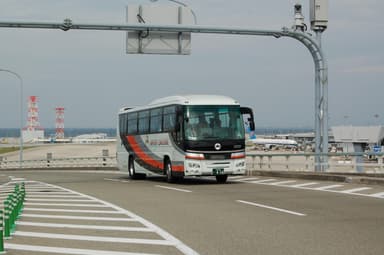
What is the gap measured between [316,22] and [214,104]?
745 cm

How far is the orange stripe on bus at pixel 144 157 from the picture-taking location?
24.7 m

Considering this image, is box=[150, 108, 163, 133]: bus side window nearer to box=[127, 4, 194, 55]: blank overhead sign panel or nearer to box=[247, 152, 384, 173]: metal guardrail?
box=[127, 4, 194, 55]: blank overhead sign panel

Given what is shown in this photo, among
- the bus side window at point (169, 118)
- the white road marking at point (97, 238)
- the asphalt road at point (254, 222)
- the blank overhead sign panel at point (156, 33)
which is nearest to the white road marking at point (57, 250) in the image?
the asphalt road at point (254, 222)

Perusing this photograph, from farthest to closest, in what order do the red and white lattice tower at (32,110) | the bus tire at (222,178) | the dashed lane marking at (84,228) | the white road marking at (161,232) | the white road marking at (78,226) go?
the red and white lattice tower at (32,110) < the bus tire at (222,178) < the white road marking at (78,226) < the dashed lane marking at (84,228) < the white road marking at (161,232)

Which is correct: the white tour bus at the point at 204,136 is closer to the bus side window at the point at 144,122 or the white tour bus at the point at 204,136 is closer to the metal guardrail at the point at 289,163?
the bus side window at the point at 144,122

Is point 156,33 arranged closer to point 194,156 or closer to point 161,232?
point 194,156

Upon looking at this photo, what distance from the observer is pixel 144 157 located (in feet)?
93.4

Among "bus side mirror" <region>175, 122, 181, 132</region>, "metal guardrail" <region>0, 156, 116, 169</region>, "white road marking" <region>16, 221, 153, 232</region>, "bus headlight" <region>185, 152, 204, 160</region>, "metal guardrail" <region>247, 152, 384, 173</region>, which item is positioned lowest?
"metal guardrail" <region>0, 156, 116, 169</region>

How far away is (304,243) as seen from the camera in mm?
9422

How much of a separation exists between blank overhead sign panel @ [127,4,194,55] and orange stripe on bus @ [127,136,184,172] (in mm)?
4474

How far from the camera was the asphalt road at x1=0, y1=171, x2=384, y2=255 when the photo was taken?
919 centimetres

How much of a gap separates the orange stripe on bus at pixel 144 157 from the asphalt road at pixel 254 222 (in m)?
5.10

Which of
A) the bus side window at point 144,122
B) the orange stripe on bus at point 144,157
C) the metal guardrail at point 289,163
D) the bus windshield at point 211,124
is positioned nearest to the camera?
the bus windshield at point 211,124

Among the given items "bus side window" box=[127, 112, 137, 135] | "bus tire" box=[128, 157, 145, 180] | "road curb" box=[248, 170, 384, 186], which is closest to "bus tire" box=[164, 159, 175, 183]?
"bus side window" box=[127, 112, 137, 135]
